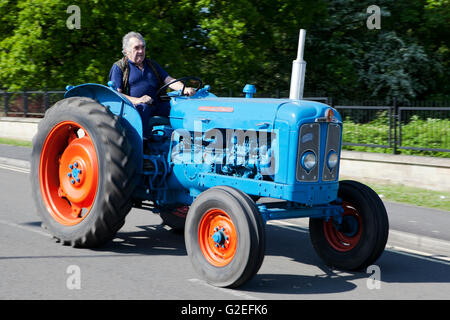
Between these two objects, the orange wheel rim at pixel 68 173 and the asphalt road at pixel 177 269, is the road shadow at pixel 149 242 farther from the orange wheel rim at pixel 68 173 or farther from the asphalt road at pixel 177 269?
the orange wheel rim at pixel 68 173

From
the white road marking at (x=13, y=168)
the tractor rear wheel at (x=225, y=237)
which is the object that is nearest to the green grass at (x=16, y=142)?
the white road marking at (x=13, y=168)

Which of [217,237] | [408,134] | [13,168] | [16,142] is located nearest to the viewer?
[217,237]

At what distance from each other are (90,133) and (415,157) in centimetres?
742

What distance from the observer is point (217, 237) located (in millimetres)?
5566

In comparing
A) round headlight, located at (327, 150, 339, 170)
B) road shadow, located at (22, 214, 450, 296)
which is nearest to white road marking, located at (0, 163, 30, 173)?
road shadow, located at (22, 214, 450, 296)

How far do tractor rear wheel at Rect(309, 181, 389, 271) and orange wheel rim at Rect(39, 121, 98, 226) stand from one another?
7.81ft

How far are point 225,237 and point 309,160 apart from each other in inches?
41.0

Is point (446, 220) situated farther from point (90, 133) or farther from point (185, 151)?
point (90, 133)

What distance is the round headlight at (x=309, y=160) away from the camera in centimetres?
576

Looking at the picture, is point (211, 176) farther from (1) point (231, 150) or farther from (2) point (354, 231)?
(2) point (354, 231)

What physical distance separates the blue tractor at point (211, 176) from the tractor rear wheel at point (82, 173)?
1cm

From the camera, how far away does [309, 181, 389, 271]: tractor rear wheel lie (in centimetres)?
612

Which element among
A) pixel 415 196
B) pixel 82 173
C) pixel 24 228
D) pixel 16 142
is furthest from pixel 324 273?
pixel 16 142

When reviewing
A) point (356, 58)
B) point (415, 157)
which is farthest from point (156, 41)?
point (415, 157)
